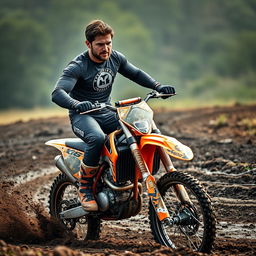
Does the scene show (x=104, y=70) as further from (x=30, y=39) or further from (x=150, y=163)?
(x=30, y=39)

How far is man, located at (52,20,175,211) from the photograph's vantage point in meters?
6.49

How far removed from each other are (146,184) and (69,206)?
1.55 metres

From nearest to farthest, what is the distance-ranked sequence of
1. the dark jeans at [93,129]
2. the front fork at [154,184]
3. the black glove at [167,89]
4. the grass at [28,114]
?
the front fork at [154,184] → the dark jeans at [93,129] → the black glove at [167,89] → the grass at [28,114]

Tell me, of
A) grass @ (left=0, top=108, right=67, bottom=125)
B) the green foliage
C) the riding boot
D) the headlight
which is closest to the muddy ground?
the riding boot

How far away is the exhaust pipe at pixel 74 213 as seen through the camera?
6.91 metres

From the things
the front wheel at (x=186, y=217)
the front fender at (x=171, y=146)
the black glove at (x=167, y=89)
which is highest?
the black glove at (x=167, y=89)

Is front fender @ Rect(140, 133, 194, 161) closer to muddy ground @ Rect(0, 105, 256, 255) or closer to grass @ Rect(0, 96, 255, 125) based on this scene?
muddy ground @ Rect(0, 105, 256, 255)

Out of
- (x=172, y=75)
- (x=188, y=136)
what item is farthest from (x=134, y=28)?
(x=188, y=136)

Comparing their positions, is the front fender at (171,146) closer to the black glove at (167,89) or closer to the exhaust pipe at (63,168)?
the black glove at (167,89)

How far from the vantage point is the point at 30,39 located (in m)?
62.0

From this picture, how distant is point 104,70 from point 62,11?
225 feet

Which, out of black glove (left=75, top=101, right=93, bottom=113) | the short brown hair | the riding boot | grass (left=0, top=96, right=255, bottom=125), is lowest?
the riding boot

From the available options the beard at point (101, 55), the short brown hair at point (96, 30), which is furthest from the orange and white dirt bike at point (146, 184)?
the short brown hair at point (96, 30)

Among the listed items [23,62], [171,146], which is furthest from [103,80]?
[23,62]
